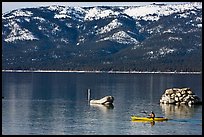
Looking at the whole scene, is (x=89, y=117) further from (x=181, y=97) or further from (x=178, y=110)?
(x=181, y=97)

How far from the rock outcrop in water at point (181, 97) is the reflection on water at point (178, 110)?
4.83 ft

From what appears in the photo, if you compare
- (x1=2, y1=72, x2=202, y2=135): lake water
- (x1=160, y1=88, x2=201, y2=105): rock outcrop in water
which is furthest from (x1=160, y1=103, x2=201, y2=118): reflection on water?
(x1=160, y1=88, x2=201, y2=105): rock outcrop in water

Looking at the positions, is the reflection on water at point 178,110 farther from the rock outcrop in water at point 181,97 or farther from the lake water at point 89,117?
the rock outcrop in water at point 181,97

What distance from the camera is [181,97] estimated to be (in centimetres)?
8144

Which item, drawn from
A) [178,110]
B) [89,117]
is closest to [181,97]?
[178,110]

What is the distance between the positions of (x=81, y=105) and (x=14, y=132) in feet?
96.3

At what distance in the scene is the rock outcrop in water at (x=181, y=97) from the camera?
80.2 m

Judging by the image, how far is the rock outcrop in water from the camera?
263 feet

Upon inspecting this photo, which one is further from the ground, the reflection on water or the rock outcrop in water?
the rock outcrop in water

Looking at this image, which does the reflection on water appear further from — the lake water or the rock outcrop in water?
the rock outcrop in water

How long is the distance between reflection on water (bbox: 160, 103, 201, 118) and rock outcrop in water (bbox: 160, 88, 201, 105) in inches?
58.0

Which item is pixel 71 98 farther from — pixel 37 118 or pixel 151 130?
pixel 151 130

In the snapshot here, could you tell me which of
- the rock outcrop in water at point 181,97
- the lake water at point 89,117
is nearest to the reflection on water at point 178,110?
the lake water at point 89,117

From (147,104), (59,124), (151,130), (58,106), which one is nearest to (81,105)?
(58,106)
